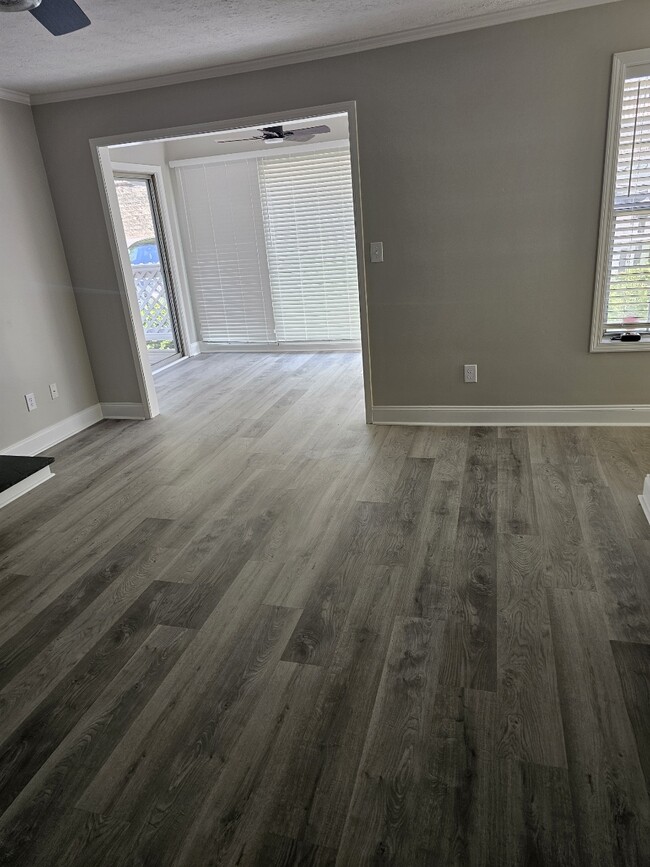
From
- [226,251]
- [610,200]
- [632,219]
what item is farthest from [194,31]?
[226,251]

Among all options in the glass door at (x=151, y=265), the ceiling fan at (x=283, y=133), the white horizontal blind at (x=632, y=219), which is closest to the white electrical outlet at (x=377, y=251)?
the ceiling fan at (x=283, y=133)

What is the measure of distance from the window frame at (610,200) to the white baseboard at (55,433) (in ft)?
13.4

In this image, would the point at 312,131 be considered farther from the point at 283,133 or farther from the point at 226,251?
the point at 226,251

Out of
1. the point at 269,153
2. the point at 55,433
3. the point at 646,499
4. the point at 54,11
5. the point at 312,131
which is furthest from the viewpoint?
the point at 269,153

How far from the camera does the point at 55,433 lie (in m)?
4.77

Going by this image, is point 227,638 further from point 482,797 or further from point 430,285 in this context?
point 430,285

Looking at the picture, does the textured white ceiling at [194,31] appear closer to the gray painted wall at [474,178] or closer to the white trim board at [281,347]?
the gray painted wall at [474,178]

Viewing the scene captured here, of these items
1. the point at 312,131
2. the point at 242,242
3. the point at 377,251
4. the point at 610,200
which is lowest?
the point at 377,251

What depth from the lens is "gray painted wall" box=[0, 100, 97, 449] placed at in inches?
170

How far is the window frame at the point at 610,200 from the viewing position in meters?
3.43

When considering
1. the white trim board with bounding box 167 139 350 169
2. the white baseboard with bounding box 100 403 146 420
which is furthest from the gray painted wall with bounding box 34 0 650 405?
the white trim board with bounding box 167 139 350 169

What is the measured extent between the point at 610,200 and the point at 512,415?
153 centimetres

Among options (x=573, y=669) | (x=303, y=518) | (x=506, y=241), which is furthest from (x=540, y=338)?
(x=573, y=669)

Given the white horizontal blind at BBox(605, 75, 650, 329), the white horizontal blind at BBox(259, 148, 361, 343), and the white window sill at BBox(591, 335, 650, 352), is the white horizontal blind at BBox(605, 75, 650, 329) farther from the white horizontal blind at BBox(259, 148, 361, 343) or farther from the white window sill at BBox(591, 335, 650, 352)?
the white horizontal blind at BBox(259, 148, 361, 343)
